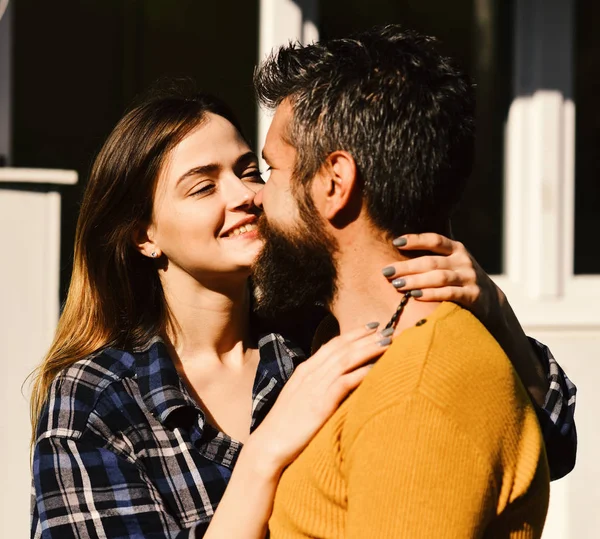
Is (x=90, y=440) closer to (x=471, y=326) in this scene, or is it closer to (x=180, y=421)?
(x=180, y=421)

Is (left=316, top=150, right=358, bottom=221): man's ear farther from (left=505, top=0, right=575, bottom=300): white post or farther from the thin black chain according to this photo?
(left=505, top=0, right=575, bottom=300): white post

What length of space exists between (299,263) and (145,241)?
0.78 m

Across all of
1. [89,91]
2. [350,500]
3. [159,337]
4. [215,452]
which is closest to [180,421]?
[215,452]

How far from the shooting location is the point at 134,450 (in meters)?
2.10

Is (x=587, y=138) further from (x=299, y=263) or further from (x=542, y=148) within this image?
(x=299, y=263)

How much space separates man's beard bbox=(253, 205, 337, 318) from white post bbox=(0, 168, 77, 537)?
1523mm

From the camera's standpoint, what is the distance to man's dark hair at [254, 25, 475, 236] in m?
1.74

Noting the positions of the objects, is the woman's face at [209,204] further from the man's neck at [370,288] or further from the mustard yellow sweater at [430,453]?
the mustard yellow sweater at [430,453]

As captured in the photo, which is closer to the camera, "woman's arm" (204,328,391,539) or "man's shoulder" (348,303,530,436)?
"man's shoulder" (348,303,530,436)

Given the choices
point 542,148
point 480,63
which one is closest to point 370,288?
point 542,148

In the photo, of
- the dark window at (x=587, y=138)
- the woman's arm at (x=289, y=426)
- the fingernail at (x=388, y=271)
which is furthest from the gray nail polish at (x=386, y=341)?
the dark window at (x=587, y=138)

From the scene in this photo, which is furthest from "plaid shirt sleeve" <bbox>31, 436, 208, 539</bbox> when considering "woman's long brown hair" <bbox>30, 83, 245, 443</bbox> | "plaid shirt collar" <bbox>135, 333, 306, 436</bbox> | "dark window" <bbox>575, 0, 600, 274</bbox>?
"dark window" <bbox>575, 0, 600, 274</bbox>

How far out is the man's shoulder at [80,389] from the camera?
82.7 inches

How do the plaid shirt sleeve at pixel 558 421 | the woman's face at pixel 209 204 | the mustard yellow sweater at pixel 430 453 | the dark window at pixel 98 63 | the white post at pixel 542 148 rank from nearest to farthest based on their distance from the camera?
1. the mustard yellow sweater at pixel 430 453
2. the plaid shirt sleeve at pixel 558 421
3. the woman's face at pixel 209 204
4. the white post at pixel 542 148
5. the dark window at pixel 98 63
